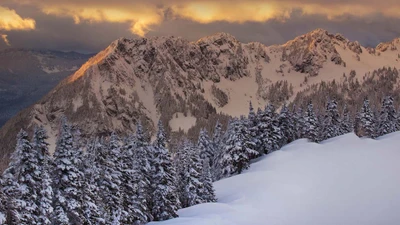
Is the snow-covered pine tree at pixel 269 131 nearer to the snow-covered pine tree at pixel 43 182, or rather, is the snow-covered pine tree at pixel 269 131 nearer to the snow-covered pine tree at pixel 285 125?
the snow-covered pine tree at pixel 285 125

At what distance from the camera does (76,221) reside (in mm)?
25781

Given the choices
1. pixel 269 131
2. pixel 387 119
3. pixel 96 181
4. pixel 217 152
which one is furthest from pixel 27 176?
pixel 387 119

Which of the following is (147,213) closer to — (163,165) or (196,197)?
(163,165)

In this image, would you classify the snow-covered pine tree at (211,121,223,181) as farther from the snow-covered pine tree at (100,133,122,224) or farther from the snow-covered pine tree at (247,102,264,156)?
the snow-covered pine tree at (100,133,122,224)

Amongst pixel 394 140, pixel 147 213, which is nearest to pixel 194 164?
pixel 147 213

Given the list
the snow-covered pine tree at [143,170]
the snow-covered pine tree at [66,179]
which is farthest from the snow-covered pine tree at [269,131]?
the snow-covered pine tree at [66,179]

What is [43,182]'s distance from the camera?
22938 mm

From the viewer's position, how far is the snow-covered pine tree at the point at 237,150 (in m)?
52.9

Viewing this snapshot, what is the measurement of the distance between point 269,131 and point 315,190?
24.2m

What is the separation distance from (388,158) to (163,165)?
30.1 m

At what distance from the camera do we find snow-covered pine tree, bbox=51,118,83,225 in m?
25.1

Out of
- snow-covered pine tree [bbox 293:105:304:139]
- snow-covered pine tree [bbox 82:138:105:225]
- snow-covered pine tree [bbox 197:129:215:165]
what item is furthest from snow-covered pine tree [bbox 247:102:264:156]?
snow-covered pine tree [bbox 82:138:105:225]

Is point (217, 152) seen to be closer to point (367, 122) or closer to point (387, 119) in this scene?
point (367, 122)

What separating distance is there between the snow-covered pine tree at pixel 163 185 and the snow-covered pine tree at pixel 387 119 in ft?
202
